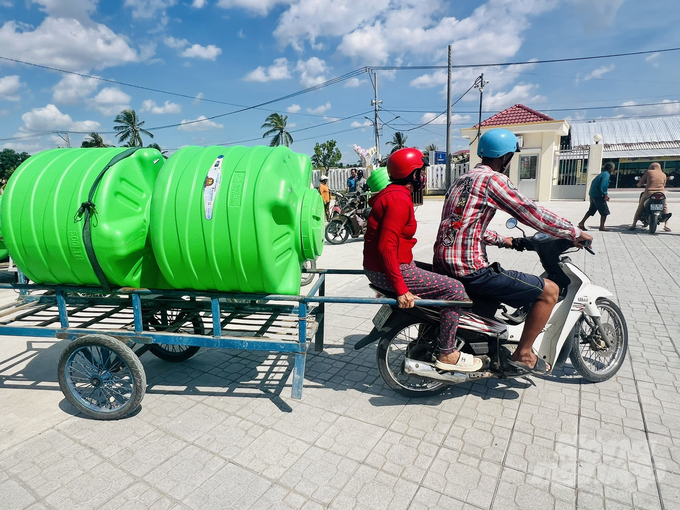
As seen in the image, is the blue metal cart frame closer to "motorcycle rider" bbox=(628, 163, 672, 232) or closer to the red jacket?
the red jacket

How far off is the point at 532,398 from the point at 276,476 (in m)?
1.97

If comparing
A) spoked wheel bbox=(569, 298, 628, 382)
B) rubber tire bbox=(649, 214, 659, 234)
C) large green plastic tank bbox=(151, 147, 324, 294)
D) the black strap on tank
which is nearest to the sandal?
spoked wheel bbox=(569, 298, 628, 382)

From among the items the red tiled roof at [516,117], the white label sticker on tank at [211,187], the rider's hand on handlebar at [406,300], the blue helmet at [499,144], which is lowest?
the rider's hand on handlebar at [406,300]

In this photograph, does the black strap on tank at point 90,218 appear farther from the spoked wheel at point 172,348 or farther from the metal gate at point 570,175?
the metal gate at point 570,175

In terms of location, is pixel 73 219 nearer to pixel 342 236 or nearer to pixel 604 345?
pixel 604 345

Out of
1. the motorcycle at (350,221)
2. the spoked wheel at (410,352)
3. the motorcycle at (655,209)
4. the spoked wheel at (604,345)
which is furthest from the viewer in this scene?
the motorcycle at (350,221)

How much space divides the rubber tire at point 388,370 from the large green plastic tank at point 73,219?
5.98 ft

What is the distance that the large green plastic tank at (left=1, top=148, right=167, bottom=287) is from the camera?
276 centimetres

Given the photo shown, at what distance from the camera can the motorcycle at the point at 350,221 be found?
10.6 metres

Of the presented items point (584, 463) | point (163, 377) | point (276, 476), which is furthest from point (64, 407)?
point (584, 463)

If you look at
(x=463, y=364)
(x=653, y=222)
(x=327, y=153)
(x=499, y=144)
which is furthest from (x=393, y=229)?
(x=327, y=153)

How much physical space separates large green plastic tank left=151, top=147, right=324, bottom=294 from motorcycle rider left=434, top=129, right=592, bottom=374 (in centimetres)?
109

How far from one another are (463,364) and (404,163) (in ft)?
4.70

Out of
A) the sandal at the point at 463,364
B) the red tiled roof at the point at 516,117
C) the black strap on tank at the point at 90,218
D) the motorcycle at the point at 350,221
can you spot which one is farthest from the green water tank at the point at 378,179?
the red tiled roof at the point at 516,117
